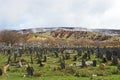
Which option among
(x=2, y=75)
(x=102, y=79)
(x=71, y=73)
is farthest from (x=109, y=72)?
(x=2, y=75)

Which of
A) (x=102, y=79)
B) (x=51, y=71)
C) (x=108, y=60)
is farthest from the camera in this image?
(x=108, y=60)

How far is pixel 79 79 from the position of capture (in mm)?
35938

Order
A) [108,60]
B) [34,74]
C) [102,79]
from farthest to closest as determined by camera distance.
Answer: [108,60], [34,74], [102,79]

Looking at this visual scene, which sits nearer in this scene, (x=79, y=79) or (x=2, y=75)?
(x=79, y=79)

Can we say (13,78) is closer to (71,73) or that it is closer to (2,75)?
(2,75)

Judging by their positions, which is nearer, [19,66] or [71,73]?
[71,73]

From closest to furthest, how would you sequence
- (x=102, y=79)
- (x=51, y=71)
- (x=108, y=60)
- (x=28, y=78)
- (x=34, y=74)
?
(x=102, y=79) → (x=28, y=78) → (x=34, y=74) → (x=51, y=71) → (x=108, y=60)

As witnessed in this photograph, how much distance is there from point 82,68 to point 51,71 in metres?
4.57

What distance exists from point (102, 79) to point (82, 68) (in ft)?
37.2

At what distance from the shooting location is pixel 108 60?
55.2 metres

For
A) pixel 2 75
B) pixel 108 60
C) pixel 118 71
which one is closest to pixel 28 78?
pixel 2 75

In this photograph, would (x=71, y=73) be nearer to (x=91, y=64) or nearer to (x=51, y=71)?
(x=51, y=71)

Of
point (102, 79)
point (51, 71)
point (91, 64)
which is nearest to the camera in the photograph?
point (102, 79)

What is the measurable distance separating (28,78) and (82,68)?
10.2m
